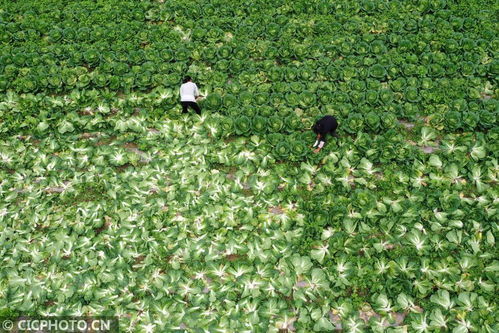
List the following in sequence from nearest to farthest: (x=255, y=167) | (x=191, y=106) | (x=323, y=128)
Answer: (x=323, y=128) → (x=255, y=167) → (x=191, y=106)

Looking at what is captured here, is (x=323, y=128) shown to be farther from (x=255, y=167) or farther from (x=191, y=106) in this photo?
(x=191, y=106)

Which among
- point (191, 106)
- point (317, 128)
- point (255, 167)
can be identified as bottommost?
point (255, 167)

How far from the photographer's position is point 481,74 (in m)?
8.91

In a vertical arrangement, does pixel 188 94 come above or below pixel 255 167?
above

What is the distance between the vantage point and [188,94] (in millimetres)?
8180

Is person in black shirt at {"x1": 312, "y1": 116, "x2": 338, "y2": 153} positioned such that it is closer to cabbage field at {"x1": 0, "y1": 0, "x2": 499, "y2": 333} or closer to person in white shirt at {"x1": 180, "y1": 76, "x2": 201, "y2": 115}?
cabbage field at {"x1": 0, "y1": 0, "x2": 499, "y2": 333}

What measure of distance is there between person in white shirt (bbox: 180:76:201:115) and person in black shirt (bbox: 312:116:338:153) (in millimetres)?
2933

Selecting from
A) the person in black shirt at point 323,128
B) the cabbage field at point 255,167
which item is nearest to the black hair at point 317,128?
the person in black shirt at point 323,128

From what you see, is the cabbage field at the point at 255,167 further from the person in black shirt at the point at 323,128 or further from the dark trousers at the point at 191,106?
the person in black shirt at the point at 323,128

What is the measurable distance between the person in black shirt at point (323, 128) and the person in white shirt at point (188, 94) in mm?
2933

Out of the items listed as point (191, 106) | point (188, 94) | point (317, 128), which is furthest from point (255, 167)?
point (188, 94)

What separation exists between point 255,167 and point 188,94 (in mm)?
2450

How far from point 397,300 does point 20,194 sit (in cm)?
756

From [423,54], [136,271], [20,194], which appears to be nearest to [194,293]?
[136,271]
